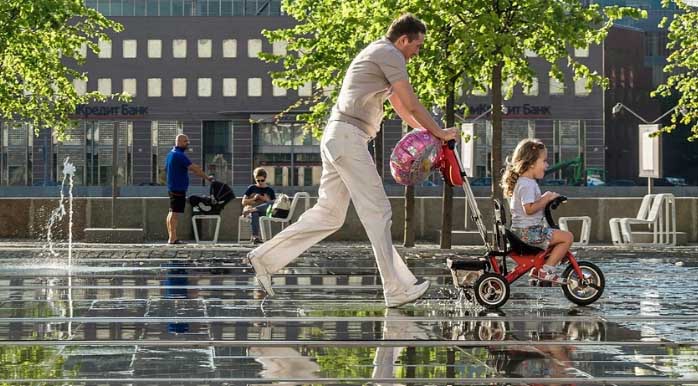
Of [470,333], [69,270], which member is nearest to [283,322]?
[470,333]

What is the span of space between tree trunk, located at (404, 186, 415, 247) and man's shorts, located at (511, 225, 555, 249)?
576 inches

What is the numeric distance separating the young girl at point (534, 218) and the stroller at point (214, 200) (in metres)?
14.8

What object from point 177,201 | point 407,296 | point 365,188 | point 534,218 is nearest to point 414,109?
point 365,188

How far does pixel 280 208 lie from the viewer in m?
26.0

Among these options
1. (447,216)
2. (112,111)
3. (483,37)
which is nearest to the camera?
(483,37)

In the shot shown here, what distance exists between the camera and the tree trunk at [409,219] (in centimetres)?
2659

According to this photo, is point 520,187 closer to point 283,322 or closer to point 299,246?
point 299,246

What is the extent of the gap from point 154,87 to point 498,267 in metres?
96.4

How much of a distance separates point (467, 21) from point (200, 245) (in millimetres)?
A: 6020

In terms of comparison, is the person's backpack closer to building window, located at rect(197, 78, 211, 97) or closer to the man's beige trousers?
the man's beige trousers

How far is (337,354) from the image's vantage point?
296 inches

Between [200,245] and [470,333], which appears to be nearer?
[470,333]

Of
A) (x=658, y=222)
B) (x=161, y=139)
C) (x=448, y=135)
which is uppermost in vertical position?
(x=161, y=139)

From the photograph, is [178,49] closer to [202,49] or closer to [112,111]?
[202,49]
